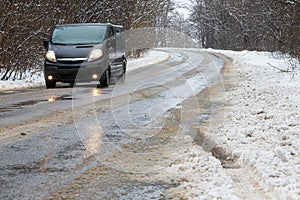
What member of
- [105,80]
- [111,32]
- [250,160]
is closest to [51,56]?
[105,80]

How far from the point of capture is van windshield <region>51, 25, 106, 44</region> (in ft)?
47.6

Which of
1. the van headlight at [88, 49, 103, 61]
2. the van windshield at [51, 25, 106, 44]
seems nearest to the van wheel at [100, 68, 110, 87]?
the van headlight at [88, 49, 103, 61]

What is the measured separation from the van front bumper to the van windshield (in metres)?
0.84

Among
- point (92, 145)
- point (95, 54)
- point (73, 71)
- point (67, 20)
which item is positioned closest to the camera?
point (92, 145)

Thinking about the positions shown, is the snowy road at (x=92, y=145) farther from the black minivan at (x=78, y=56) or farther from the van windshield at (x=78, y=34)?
the van windshield at (x=78, y=34)

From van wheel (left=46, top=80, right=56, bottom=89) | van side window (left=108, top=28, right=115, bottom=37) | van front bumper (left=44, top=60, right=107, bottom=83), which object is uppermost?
van side window (left=108, top=28, right=115, bottom=37)

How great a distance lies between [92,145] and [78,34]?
9.52 m

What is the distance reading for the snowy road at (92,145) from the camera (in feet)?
13.4

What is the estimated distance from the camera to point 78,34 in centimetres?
1474

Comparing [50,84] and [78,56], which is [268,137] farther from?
[50,84]

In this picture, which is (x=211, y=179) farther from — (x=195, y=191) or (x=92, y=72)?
(x=92, y=72)

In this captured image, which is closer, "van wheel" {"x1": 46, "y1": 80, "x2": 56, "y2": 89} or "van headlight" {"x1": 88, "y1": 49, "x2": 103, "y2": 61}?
"van headlight" {"x1": 88, "y1": 49, "x2": 103, "y2": 61}

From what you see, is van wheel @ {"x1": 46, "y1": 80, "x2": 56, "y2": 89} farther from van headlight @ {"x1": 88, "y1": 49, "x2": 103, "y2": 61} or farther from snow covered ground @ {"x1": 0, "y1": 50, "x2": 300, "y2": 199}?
snow covered ground @ {"x1": 0, "y1": 50, "x2": 300, "y2": 199}

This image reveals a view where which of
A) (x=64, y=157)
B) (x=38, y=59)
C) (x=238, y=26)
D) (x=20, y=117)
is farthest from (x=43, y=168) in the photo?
(x=238, y=26)
